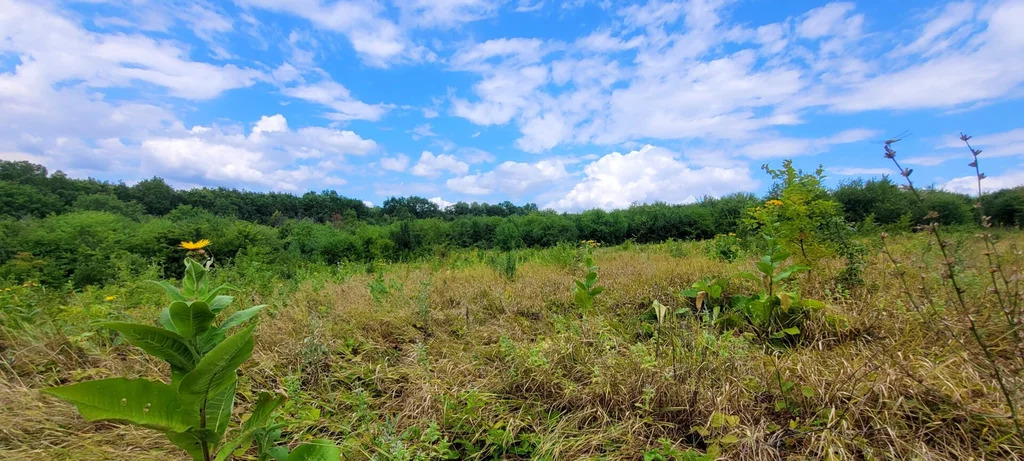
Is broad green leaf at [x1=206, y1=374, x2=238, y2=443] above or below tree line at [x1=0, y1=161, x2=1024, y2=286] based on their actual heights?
below

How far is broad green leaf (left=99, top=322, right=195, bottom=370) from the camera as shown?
0.94 meters

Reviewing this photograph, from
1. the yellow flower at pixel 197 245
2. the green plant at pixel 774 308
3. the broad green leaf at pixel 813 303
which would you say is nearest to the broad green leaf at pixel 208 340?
the yellow flower at pixel 197 245

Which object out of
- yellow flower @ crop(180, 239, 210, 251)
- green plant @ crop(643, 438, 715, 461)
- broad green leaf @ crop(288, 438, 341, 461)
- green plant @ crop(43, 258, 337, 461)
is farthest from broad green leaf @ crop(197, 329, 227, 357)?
yellow flower @ crop(180, 239, 210, 251)

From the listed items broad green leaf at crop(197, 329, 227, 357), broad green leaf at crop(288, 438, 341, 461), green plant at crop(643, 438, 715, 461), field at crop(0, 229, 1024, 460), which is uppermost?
broad green leaf at crop(197, 329, 227, 357)

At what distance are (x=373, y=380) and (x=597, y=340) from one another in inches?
59.8

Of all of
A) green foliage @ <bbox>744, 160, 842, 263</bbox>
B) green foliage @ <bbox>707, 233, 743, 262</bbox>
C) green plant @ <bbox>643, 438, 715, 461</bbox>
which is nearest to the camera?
green plant @ <bbox>643, 438, 715, 461</bbox>

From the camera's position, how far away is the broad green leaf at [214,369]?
0.95 meters

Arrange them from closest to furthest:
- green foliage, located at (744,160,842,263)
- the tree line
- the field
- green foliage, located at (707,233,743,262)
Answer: the field < green foliage, located at (744,160,842,263) < green foliage, located at (707,233,743,262) < the tree line

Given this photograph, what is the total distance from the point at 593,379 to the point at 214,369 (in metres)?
1.81

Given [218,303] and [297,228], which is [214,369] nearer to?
[218,303]

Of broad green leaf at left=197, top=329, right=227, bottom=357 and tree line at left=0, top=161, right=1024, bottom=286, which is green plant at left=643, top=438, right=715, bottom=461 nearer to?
broad green leaf at left=197, top=329, right=227, bottom=357

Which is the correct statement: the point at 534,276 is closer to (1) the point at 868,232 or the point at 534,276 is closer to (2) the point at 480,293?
(2) the point at 480,293

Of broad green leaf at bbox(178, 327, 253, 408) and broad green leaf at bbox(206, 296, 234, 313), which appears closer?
broad green leaf at bbox(178, 327, 253, 408)

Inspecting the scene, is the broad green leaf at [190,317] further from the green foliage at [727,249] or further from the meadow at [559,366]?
the green foliage at [727,249]
